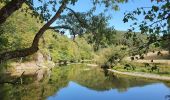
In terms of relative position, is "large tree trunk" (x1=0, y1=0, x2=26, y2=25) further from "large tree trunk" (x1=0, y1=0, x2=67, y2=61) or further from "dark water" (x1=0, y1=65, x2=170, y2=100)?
"dark water" (x1=0, y1=65, x2=170, y2=100)

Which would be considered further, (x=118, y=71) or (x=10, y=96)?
(x=118, y=71)

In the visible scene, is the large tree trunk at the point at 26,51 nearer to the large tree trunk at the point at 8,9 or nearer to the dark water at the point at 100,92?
the large tree trunk at the point at 8,9

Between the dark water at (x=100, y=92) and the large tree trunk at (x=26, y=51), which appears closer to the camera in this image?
the large tree trunk at (x=26, y=51)

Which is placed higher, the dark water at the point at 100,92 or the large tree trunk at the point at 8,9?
the large tree trunk at the point at 8,9

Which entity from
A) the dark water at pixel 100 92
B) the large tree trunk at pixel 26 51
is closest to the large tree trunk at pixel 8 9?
the large tree trunk at pixel 26 51

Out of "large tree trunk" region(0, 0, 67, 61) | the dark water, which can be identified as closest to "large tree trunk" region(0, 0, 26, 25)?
"large tree trunk" region(0, 0, 67, 61)

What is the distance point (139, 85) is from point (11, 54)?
52276 millimetres

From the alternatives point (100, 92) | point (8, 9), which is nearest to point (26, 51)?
point (8, 9)

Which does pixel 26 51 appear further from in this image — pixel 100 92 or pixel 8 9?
pixel 100 92

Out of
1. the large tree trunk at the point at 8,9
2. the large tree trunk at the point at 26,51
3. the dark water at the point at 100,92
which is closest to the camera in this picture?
the large tree trunk at the point at 8,9

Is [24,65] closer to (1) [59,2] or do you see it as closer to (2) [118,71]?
(2) [118,71]

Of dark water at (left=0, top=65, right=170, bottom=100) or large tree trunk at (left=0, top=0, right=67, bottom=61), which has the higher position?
large tree trunk at (left=0, top=0, right=67, bottom=61)

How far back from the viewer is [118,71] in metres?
86.8

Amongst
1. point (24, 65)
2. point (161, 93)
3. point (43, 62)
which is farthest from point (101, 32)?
point (43, 62)
